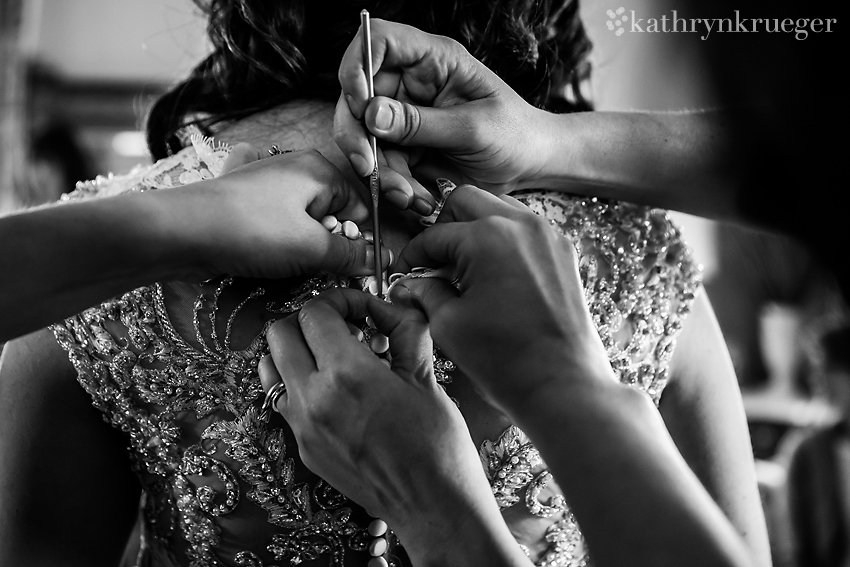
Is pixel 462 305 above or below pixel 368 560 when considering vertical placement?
above

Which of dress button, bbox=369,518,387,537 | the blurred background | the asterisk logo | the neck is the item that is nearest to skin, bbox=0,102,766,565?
the neck

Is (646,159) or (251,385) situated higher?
(646,159)

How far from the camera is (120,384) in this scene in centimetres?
78

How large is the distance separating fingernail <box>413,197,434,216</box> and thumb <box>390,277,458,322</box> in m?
0.09

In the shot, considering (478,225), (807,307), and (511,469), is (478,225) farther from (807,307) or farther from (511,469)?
(807,307)

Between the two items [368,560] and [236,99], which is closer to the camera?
[368,560]

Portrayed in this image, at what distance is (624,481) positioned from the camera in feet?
1.69

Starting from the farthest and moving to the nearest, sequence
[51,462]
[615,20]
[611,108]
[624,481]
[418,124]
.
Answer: [611,108], [615,20], [51,462], [418,124], [624,481]

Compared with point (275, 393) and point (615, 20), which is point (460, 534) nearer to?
point (275, 393)

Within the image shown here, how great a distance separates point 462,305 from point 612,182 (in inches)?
13.5

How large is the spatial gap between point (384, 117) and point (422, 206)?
0.10m

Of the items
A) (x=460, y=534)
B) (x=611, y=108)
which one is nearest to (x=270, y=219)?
(x=460, y=534)

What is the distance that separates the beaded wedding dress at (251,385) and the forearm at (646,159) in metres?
0.03

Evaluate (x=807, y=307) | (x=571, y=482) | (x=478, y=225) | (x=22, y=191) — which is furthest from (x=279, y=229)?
(x=22, y=191)
